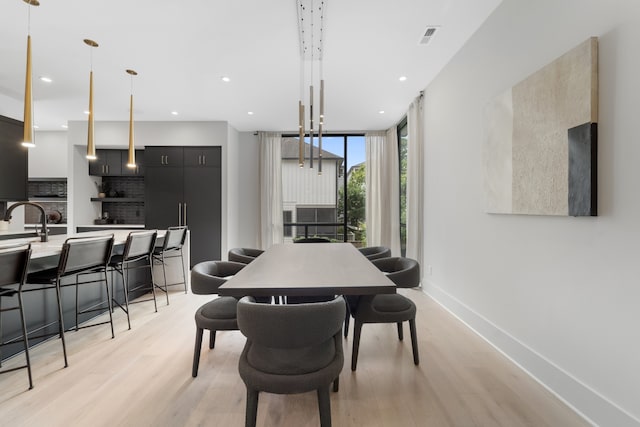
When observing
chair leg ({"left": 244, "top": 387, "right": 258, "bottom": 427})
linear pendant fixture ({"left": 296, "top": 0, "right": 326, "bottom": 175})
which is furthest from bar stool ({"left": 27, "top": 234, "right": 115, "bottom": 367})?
linear pendant fixture ({"left": 296, "top": 0, "right": 326, "bottom": 175})

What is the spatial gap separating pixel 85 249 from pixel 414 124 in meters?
4.25

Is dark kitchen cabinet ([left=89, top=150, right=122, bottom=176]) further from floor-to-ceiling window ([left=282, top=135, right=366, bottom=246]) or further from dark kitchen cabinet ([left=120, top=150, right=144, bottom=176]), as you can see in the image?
floor-to-ceiling window ([left=282, top=135, right=366, bottom=246])

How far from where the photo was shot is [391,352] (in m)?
2.51

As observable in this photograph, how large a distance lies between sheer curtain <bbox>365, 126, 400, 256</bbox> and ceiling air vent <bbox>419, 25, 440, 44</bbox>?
298 cm

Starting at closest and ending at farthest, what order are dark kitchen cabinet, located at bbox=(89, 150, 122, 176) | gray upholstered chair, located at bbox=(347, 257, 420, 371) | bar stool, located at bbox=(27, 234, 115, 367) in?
gray upholstered chair, located at bbox=(347, 257, 420, 371), bar stool, located at bbox=(27, 234, 115, 367), dark kitchen cabinet, located at bbox=(89, 150, 122, 176)

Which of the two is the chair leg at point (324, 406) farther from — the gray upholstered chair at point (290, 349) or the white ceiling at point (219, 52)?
the white ceiling at point (219, 52)

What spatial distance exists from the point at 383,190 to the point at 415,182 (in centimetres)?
164

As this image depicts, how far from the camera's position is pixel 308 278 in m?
1.77

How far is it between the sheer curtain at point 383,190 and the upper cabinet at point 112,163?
4.57 metres

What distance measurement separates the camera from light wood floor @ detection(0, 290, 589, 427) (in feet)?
5.62

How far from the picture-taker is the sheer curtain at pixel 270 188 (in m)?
6.30

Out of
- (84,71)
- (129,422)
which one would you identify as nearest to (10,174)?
(84,71)

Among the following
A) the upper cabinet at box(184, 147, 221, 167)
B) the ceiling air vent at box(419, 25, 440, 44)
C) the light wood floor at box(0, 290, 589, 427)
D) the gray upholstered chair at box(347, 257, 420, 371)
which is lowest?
the light wood floor at box(0, 290, 589, 427)

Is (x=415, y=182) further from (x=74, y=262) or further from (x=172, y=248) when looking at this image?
(x=74, y=262)
